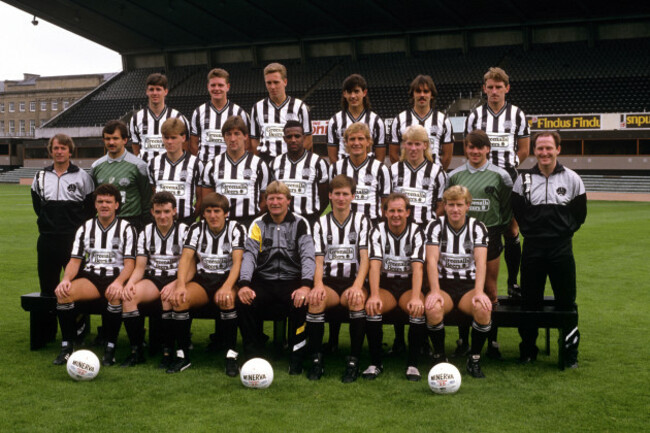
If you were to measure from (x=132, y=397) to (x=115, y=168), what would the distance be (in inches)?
89.3

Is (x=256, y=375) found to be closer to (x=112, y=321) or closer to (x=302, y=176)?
(x=112, y=321)

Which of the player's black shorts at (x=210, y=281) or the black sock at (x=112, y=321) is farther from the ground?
the player's black shorts at (x=210, y=281)

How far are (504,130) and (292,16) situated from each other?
26000 millimetres

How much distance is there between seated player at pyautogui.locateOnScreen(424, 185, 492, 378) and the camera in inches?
186

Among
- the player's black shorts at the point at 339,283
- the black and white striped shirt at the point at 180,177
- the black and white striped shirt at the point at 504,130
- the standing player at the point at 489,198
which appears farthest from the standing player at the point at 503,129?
the black and white striped shirt at the point at 180,177

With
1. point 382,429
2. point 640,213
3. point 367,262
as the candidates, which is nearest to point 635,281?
point 367,262

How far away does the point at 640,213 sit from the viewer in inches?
761

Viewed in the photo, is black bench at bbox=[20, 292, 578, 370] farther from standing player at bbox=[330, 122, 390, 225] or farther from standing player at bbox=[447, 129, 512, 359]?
standing player at bbox=[330, 122, 390, 225]

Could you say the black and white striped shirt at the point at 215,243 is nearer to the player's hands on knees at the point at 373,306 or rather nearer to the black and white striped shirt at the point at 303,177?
the black and white striped shirt at the point at 303,177

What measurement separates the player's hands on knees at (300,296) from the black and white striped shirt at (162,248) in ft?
3.46

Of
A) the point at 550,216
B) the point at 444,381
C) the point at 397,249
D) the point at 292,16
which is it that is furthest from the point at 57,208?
the point at 292,16

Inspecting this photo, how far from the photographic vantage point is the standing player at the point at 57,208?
5.60 meters

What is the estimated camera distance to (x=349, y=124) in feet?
19.6

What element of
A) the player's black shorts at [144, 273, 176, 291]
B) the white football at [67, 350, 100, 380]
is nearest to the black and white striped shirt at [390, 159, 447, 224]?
the player's black shorts at [144, 273, 176, 291]
